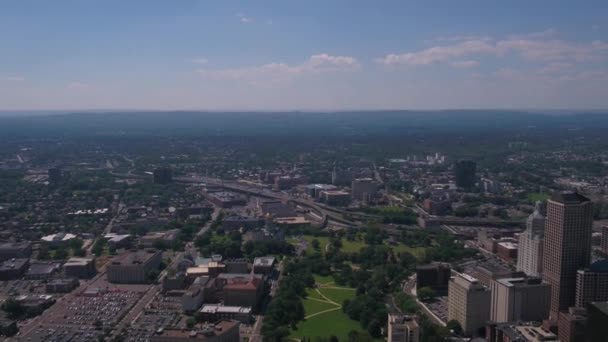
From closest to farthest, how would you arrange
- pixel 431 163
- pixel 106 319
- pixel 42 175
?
pixel 106 319, pixel 42 175, pixel 431 163

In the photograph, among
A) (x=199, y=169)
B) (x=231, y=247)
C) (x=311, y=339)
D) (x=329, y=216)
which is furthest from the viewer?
(x=199, y=169)

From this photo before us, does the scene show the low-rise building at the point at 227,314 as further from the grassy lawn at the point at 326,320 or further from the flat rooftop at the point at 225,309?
the grassy lawn at the point at 326,320

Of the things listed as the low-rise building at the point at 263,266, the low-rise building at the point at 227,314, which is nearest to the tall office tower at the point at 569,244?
the low-rise building at the point at 227,314

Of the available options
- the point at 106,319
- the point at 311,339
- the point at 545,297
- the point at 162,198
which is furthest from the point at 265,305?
the point at 162,198

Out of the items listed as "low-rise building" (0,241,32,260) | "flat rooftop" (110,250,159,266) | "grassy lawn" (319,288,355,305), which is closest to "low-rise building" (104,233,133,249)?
"flat rooftop" (110,250,159,266)

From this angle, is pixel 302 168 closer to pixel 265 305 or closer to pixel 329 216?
pixel 329 216

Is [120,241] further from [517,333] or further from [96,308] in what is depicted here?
[517,333]
